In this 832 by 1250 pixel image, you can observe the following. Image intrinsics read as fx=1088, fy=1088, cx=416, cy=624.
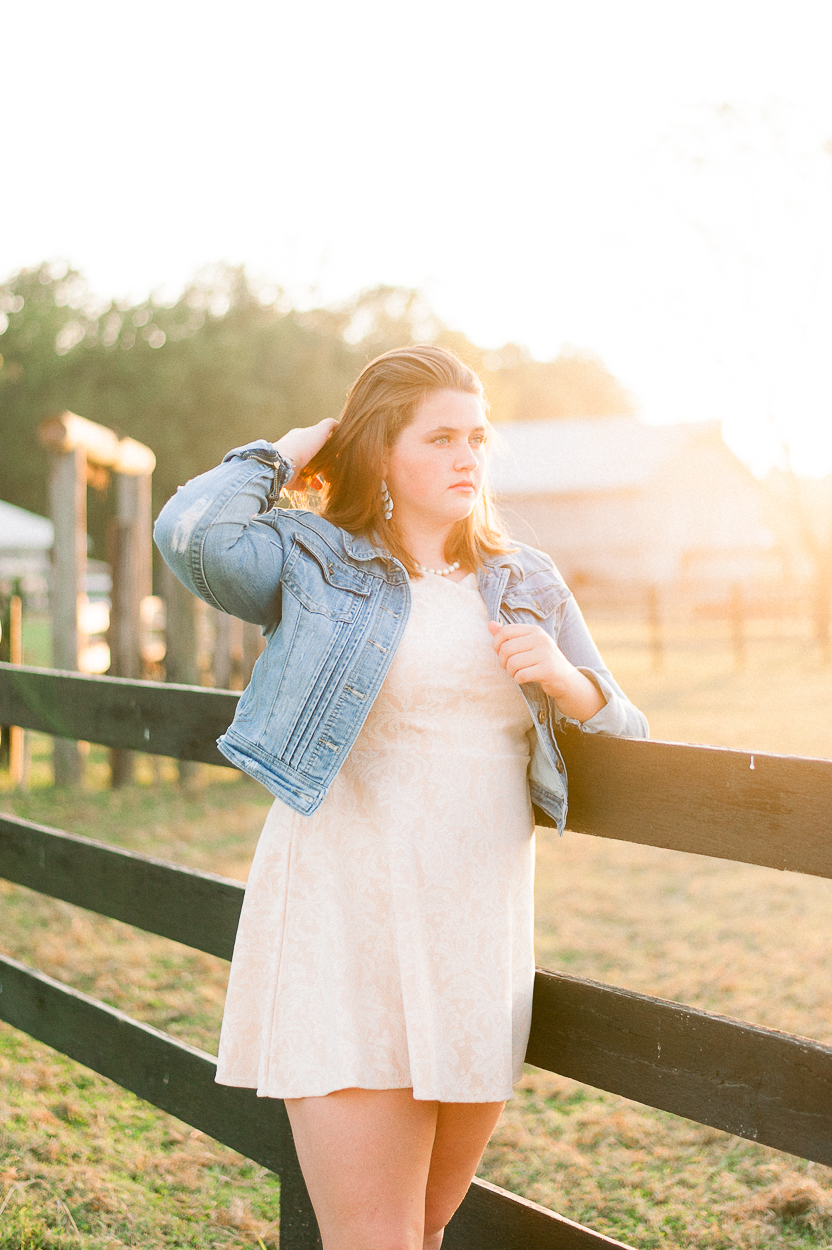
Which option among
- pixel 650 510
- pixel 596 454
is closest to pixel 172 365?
pixel 596 454

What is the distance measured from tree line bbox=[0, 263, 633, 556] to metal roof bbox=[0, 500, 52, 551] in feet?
26.5

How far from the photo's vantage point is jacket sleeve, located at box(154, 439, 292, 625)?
1.79 m

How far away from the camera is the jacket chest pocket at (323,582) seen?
1.82 metres

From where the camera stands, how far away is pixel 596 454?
36.7 meters

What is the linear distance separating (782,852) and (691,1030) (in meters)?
0.35

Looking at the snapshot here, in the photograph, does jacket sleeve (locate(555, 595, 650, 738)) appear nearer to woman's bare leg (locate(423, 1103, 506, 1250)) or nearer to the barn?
woman's bare leg (locate(423, 1103, 506, 1250))

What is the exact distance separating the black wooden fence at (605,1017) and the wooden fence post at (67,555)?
5246mm

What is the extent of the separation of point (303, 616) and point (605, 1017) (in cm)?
87

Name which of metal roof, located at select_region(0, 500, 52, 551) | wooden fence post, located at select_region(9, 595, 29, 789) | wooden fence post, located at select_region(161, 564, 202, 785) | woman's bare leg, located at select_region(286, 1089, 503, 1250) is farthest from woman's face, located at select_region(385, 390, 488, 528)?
metal roof, located at select_region(0, 500, 52, 551)

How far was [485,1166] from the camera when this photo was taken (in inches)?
122

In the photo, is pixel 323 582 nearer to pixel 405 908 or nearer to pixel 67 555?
pixel 405 908

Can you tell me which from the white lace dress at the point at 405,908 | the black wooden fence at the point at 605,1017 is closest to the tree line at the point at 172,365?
the black wooden fence at the point at 605,1017

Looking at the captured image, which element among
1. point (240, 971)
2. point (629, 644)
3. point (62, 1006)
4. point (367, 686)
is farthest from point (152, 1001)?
point (629, 644)

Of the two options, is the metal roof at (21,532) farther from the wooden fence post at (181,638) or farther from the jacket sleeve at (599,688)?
the jacket sleeve at (599,688)
